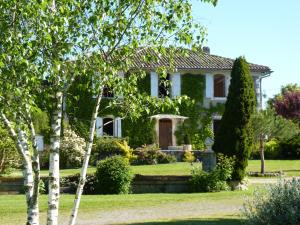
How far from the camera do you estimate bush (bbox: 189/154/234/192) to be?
19438 mm

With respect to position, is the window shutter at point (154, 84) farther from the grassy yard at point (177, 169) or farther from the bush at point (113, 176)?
the bush at point (113, 176)

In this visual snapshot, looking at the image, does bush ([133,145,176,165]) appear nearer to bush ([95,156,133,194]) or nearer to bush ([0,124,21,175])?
bush ([0,124,21,175])

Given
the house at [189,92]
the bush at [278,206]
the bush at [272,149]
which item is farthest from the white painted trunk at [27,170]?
the bush at [272,149]

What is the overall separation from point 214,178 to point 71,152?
46.0ft

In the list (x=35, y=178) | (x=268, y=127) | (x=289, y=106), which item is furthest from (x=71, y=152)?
(x=289, y=106)

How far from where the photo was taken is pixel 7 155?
884 inches

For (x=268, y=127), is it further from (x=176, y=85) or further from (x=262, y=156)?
(x=176, y=85)

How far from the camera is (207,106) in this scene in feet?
126

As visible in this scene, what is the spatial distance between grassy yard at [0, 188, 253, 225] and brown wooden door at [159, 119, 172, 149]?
1933 centimetres

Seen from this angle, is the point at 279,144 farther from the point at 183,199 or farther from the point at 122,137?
the point at 183,199

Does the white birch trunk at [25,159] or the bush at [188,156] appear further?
the bush at [188,156]

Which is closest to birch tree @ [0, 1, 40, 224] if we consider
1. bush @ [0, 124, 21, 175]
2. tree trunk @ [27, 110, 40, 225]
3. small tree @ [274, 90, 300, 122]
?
tree trunk @ [27, 110, 40, 225]

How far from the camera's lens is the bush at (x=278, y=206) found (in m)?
8.69

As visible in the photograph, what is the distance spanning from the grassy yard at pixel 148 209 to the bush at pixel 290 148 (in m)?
17.7
